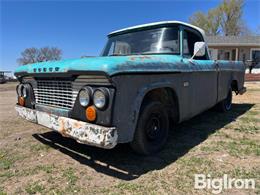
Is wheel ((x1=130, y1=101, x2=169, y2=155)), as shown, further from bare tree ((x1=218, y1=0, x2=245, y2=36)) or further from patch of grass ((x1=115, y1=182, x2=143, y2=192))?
bare tree ((x1=218, y1=0, x2=245, y2=36))

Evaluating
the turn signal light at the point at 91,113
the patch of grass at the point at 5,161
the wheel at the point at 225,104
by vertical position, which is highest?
the turn signal light at the point at 91,113

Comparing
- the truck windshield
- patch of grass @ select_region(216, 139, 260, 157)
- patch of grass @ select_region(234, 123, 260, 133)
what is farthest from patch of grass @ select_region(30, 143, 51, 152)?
patch of grass @ select_region(234, 123, 260, 133)

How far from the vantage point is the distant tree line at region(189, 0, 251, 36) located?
4331 cm

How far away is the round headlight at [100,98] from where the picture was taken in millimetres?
2727

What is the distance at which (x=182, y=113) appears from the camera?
13.3 ft

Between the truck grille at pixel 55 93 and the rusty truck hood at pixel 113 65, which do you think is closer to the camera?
the rusty truck hood at pixel 113 65

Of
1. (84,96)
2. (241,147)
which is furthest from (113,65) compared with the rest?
(241,147)

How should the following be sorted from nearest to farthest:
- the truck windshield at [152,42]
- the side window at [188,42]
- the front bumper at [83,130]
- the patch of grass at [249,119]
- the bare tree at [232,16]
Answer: the front bumper at [83,130] < the truck windshield at [152,42] < the side window at [188,42] < the patch of grass at [249,119] < the bare tree at [232,16]

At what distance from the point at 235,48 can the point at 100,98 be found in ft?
84.5

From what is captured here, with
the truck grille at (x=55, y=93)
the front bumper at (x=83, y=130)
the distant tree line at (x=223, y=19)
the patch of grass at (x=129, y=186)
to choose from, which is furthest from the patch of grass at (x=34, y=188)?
the distant tree line at (x=223, y=19)

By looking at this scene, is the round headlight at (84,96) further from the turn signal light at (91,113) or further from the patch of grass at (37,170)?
the patch of grass at (37,170)

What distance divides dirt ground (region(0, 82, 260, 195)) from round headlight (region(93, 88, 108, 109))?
938mm

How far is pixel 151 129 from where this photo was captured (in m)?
3.63

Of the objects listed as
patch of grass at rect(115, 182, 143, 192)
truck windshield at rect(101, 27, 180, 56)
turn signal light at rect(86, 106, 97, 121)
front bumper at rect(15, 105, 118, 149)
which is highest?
truck windshield at rect(101, 27, 180, 56)
